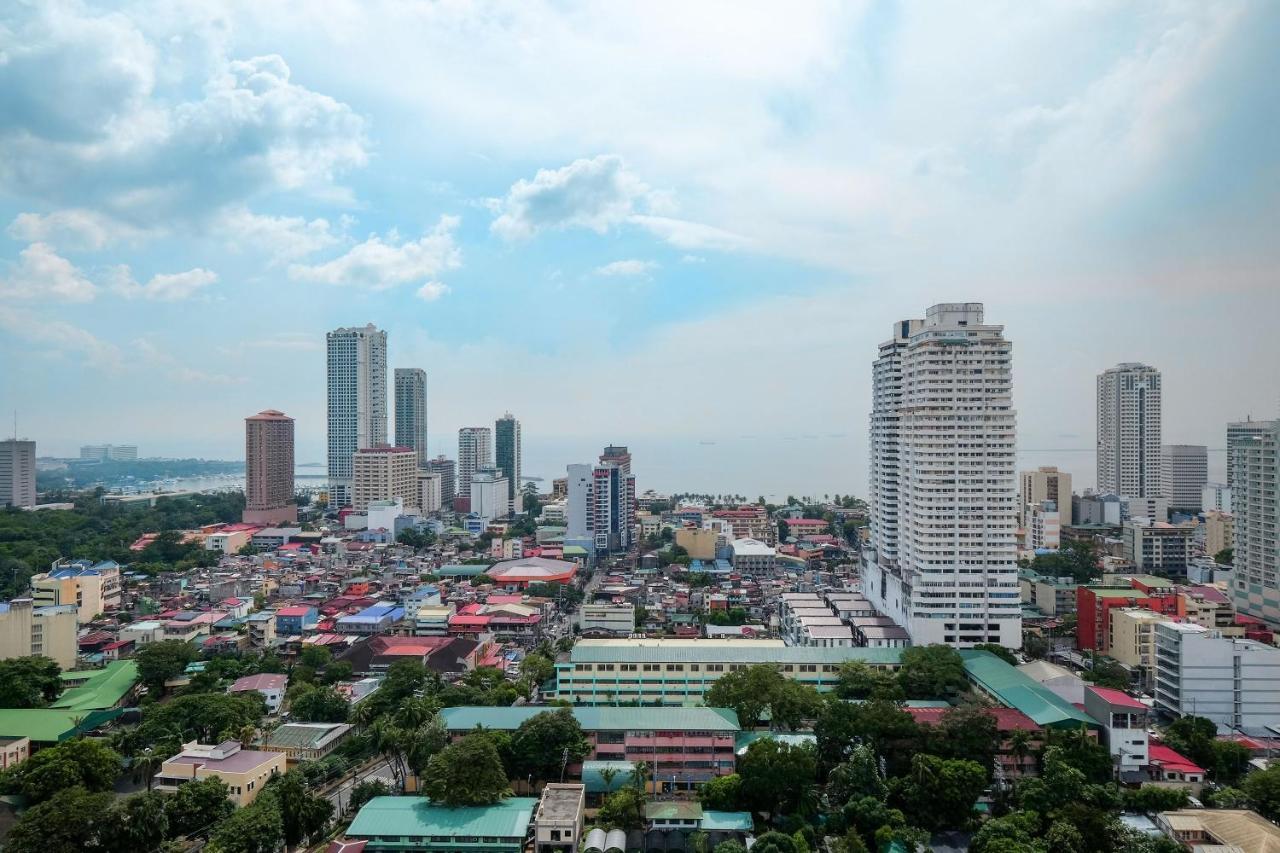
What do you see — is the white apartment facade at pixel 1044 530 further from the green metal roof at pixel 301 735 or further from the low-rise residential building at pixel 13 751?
the low-rise residential building at pixel 13 751

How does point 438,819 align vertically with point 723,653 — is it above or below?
below

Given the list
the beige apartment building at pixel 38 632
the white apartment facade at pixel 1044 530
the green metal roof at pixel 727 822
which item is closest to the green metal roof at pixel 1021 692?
the green metal roof at pixel 727 822

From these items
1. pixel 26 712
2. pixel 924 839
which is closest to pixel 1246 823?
pixel 924 839

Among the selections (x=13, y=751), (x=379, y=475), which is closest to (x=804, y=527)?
(x=379, y=475)

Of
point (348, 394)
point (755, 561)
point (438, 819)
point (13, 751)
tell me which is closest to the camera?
point (438, 819)

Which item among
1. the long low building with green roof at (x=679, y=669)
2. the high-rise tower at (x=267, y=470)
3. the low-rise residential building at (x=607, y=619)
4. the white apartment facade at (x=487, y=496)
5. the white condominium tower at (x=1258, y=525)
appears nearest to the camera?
the long low building with green roof at (x=679, y=669)

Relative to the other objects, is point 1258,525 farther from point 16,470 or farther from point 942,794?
point 16,470
